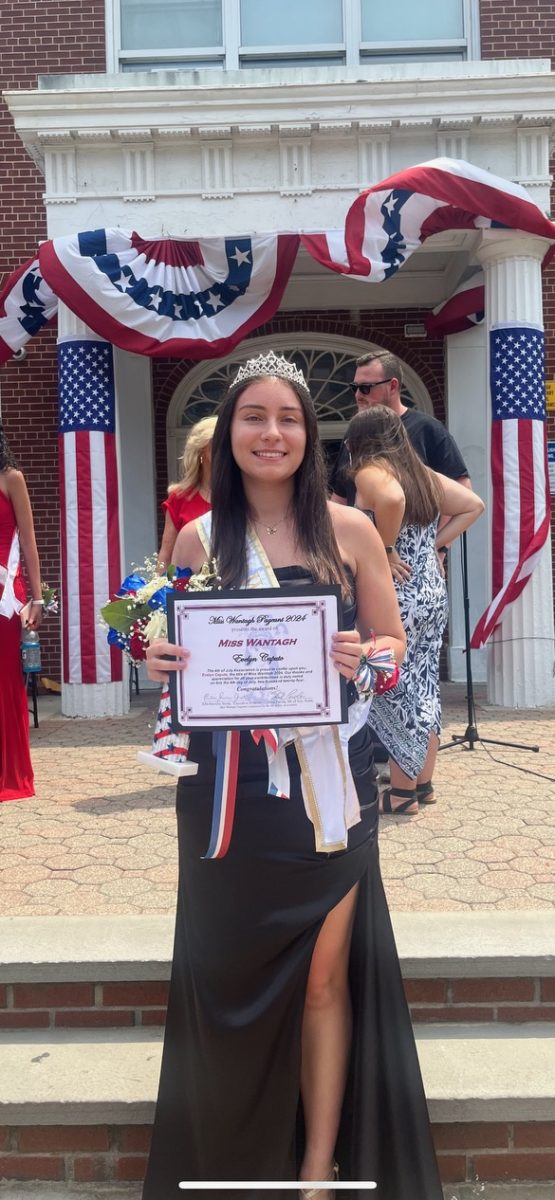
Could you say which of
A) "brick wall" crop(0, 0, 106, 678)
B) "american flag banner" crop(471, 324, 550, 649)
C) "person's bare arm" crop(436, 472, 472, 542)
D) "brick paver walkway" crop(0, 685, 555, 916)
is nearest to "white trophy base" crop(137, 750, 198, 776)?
"brick paver walkway" crop(0, 685, 555, 916)

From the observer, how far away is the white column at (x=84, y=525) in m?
7.54

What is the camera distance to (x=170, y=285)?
7180 millimetres

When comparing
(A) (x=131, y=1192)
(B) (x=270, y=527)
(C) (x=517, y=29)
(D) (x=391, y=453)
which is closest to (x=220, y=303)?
(D) (x=391, y=453)

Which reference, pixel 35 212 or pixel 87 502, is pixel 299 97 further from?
pixel 87 502

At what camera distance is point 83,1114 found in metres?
2.43

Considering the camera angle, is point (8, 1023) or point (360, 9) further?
point (360, 9)

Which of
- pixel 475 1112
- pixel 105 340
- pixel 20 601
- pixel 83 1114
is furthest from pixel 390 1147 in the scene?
pixel 105 340

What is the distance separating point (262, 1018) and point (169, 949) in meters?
0.74

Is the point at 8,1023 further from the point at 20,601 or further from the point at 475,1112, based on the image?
the point at 20,601

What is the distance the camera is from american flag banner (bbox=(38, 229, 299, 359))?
7059mm

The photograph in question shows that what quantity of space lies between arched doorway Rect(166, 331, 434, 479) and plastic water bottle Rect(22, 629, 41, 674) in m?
4.04

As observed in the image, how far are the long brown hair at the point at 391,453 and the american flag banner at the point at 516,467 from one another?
3.38 m

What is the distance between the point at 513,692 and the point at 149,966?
534cm

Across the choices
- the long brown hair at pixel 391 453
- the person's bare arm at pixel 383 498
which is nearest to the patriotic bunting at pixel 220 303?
the long brown hair at pixel 391 453
